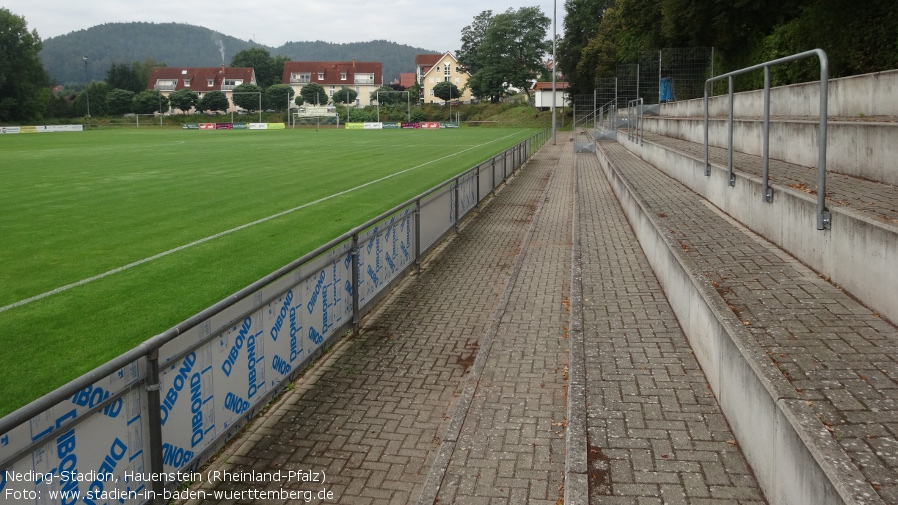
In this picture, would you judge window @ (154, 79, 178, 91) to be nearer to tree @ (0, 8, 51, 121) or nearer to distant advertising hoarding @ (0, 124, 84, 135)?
tree @ (0, 8, 51, 121)

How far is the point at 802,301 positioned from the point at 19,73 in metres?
111

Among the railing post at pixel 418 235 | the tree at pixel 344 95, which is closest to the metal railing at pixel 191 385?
the railing post at pixel 418 235

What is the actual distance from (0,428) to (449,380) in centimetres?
410

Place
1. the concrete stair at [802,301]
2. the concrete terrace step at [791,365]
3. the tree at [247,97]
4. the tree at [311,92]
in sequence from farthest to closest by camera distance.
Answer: the tree at [311,92] → the tree at [247,97] → the concrete stair at [802,301] → the concrete terrace step at [791,365]

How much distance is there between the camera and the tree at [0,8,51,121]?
9562 centimetres

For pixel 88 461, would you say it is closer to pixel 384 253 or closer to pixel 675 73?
pixel 384 253

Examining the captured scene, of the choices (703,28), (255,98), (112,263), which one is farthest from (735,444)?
(255,98)

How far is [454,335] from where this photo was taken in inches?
321

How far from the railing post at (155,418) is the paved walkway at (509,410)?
15.6 inches

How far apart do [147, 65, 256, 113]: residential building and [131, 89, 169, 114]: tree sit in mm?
37448

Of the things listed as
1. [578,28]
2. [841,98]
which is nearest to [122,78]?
[578,28]

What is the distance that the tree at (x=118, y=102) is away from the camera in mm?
109125

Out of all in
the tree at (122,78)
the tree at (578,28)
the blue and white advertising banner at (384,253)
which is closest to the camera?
the blue and white advertising banner at (384,253)

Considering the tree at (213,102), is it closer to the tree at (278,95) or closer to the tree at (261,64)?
the tree at (278,95)
